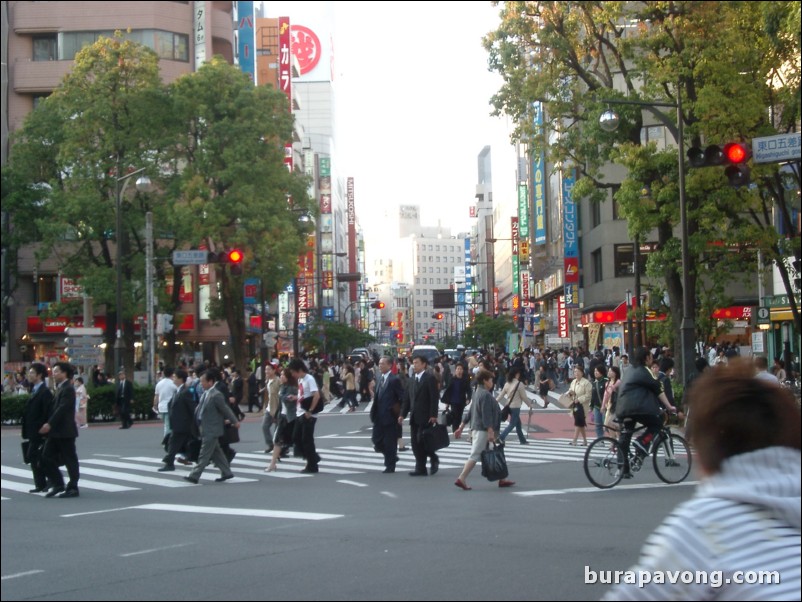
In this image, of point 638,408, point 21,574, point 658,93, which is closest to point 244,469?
point 638,408

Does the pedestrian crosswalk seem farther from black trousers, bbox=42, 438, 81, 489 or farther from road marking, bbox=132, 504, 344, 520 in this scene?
road marking, bbox=132, 504, 344, 520

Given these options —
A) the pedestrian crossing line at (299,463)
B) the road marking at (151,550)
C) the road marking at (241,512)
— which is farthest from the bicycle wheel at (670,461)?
the road marking at (151,550)

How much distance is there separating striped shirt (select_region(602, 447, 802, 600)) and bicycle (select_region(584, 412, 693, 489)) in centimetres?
1080

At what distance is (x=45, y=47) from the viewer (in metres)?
53.0

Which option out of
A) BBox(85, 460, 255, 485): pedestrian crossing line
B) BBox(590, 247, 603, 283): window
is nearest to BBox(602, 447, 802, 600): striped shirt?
BBox(85, 460, 255, 485): pedestrian crossing line

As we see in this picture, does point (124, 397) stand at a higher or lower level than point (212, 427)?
lower

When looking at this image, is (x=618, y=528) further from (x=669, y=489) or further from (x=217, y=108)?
(x=217, y=108)

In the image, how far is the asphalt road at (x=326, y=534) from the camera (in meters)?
7.62

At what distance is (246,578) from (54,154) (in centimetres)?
3779

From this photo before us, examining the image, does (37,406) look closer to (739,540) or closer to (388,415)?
(388,415)

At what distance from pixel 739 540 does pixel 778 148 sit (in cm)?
1283

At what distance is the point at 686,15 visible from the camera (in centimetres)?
2428

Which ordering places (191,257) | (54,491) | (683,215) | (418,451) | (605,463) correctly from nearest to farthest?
(605,463), (54,491), (418,451), (683,215), (191,257)

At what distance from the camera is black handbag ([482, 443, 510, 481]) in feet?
43.5
